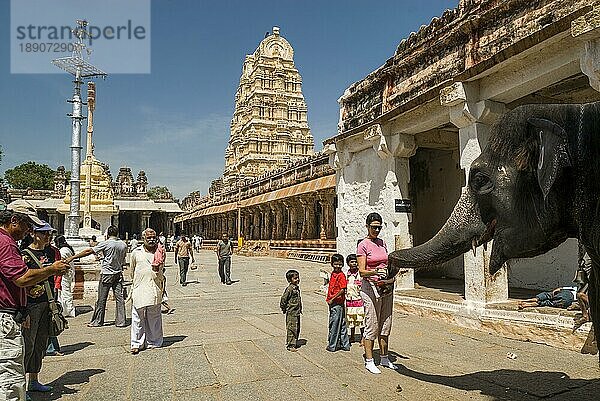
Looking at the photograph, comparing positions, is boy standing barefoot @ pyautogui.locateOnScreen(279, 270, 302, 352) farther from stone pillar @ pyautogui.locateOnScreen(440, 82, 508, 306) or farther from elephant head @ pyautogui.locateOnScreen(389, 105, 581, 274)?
elephant head @ pyautogui.locateOnScreen(389, 105, 581, 274)

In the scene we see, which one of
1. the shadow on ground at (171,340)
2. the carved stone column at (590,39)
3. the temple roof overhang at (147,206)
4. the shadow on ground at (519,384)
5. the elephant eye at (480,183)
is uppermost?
the temple roof overhang at (147,206)

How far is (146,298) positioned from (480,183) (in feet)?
15.5

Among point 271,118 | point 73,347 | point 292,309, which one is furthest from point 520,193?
point 271,118

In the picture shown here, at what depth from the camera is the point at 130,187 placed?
2457 inches

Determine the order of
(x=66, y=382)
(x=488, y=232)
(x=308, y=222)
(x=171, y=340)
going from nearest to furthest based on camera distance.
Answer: (x=488, y=232) < (x=66, y=382) < (x=171, y=340) < (x=308, y=222)

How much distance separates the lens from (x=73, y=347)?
6594mm

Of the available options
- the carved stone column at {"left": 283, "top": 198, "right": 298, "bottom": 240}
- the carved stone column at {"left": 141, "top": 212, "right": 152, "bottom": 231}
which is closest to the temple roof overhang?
the carved stone column at {"left": 141, "top": 212, "right": 152, "bottom": 231}

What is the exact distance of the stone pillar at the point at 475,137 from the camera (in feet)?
22.8

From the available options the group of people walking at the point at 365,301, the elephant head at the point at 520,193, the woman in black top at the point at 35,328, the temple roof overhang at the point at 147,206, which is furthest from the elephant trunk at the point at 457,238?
the temple roof overhang at the point at 147,206

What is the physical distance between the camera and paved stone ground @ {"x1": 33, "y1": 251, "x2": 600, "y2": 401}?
173 inches

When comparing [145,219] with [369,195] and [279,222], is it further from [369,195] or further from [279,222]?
[369,195]

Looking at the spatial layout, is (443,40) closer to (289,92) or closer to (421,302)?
(421,302)

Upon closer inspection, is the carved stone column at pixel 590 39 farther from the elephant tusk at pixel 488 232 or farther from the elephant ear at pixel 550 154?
the elephant tusk at pixel 488 232

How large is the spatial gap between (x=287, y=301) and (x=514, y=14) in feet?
15.8
